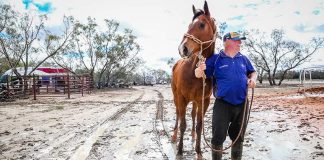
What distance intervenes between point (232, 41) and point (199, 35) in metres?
0.45

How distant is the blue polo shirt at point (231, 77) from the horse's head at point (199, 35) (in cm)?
31

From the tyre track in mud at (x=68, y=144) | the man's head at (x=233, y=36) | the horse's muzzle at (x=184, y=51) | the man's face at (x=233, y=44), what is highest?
the man's head at (x=233, y=36)

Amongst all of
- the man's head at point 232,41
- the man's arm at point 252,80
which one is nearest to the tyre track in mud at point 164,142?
the man's arm at point 252,80

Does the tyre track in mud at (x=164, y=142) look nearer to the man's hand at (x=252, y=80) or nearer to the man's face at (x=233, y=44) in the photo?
the man's hand at (x=252, y=80)

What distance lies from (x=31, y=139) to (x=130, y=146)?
7.04ft

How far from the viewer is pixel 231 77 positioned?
10.4 feet

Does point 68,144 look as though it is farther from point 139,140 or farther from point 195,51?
point 195,51

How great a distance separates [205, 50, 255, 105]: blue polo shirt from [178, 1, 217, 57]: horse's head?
31 centimetres

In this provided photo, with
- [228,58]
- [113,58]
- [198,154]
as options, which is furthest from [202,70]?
[113,58]

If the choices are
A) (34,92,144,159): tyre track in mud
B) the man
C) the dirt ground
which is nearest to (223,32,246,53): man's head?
the man

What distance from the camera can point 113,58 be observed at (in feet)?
136

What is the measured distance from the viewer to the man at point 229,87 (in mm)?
3168

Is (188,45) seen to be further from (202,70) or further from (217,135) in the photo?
(217,135)

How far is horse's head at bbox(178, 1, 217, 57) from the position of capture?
338 centimetres
